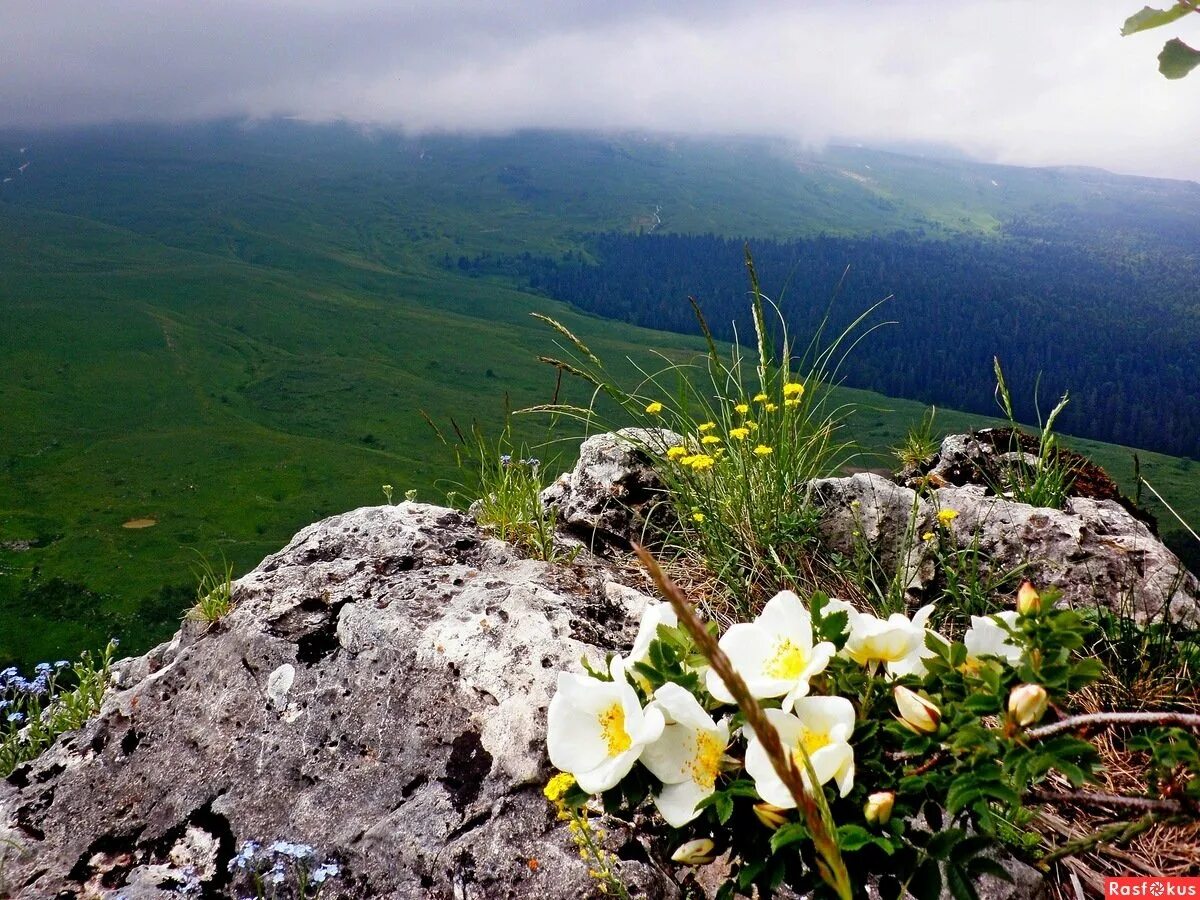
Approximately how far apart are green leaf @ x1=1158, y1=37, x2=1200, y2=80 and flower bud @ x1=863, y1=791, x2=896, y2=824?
1636 millimetres

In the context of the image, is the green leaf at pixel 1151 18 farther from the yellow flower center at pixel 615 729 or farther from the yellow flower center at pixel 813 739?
the yellow flower center at pixel 615 729

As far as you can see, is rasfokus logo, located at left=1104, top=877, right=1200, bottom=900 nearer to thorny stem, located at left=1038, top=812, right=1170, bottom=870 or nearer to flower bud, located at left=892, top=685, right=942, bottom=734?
thorny stem, located at left=1038, top=812, right=1170, bottom=870

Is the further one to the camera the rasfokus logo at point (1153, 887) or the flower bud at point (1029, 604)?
the rasfokus logo at point (1153, 887)

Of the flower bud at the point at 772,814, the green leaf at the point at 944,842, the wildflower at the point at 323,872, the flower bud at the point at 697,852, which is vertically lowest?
the wildflower at the point at 323,872

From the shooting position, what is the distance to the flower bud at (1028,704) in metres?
1.69

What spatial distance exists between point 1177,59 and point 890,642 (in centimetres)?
145

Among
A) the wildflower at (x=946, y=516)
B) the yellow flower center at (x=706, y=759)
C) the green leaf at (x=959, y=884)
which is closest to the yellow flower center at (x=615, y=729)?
the yellow flower center at (x=706, y=759)

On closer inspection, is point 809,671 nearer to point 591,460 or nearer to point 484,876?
point 484,876

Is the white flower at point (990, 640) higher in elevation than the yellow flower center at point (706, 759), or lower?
higher

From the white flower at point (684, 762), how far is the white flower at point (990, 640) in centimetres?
74

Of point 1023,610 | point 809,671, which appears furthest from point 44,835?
point 1023,610

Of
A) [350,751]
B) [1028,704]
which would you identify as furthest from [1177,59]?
[350,751]

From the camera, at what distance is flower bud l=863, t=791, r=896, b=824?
68.7 inches

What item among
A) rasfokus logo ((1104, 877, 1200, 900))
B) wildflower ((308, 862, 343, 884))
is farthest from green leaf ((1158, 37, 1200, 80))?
wildflower ((308, 862, 343, 884))
